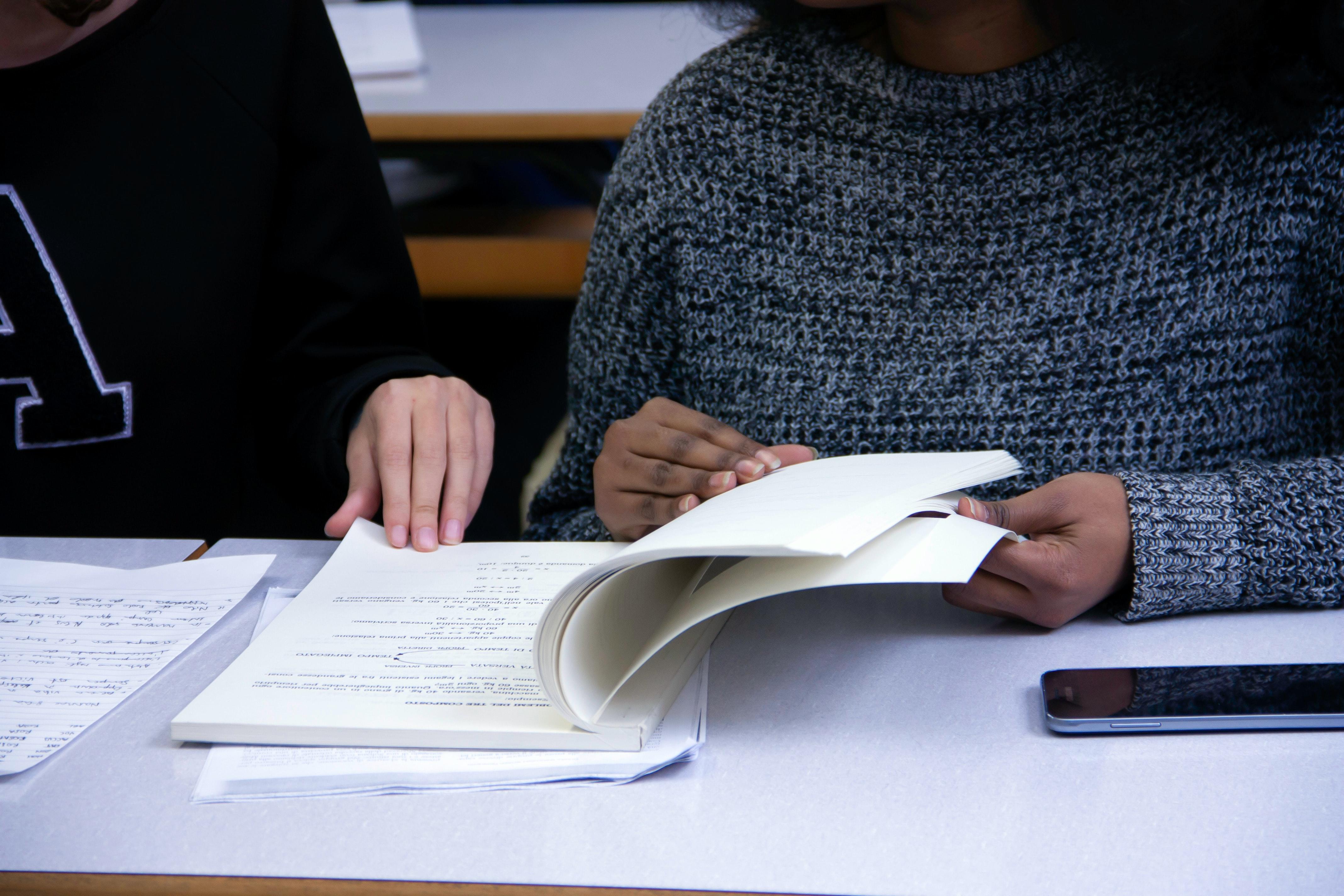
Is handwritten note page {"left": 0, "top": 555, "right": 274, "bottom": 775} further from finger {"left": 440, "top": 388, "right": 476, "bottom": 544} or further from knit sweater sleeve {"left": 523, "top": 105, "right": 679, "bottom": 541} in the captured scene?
knit sweater sleeve {"left": 523, "top": 105, "right": 679, "bottom": 541}

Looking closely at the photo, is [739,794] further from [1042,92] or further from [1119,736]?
[1042,92]

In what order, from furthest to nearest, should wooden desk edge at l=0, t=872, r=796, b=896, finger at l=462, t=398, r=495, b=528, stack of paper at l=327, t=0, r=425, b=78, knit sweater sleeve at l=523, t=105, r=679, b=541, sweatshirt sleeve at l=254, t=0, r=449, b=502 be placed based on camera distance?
stack of paper at l=327, t=0, r=425, b=78, sweatshirt sleeve at l=254, t=0, r=449, b=502, knit sweater sleeve at l=523, t=105, r=679, b=541, finger at l=462, t=398, r=495, b=528, wooden desk edge at l=0, t=872, r=796, b=896

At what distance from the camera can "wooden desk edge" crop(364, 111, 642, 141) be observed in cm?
173

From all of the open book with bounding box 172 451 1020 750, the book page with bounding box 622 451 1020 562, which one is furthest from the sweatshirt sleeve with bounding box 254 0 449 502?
the book page with bounding box 622 451 1020 562

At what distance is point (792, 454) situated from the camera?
692 mm

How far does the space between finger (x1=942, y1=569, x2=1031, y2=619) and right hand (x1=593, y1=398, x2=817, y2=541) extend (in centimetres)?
13

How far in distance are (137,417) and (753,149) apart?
1.98 ft

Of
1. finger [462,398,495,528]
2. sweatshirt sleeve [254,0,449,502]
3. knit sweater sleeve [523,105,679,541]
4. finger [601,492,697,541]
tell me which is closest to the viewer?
finger [601,492,697,541]

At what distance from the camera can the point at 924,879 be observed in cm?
45

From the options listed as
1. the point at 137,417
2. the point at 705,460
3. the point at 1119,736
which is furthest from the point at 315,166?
the point at 1119,736

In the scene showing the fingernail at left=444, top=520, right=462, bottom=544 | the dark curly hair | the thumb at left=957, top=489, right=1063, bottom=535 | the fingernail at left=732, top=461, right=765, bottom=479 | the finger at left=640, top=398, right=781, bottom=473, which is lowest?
the fingernail at left=444, top=520, right=462, bottom=544

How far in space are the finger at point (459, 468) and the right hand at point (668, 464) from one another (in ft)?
0.32

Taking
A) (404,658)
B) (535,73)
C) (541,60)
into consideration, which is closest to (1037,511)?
(404,658)

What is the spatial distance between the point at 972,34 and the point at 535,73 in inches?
52.1
